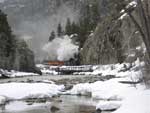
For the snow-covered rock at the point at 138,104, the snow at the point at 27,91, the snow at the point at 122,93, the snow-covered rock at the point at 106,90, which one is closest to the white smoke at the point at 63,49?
the snow at the point at 27,91

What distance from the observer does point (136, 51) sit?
13.3 m

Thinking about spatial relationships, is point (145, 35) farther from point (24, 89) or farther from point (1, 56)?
point (1, 56)

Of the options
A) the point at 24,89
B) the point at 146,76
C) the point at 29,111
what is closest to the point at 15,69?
the point at 24,89

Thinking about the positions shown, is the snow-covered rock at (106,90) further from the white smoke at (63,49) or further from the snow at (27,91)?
the white smoke at (63,49)

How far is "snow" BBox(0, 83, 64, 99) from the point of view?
38.6 meters

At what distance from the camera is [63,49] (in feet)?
443

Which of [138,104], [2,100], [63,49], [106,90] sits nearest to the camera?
[138,104]

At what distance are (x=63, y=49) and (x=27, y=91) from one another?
9517 cm

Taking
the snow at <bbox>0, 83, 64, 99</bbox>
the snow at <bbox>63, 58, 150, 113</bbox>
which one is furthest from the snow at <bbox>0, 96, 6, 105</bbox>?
the snow at <bbox>63, 58, 150, 113</bbox>

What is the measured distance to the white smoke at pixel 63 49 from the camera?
417ft

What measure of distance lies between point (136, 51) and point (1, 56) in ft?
240

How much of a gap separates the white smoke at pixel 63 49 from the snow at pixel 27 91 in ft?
256

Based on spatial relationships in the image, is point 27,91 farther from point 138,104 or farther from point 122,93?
point 138,104

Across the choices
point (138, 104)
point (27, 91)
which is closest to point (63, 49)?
point (27, 91)
